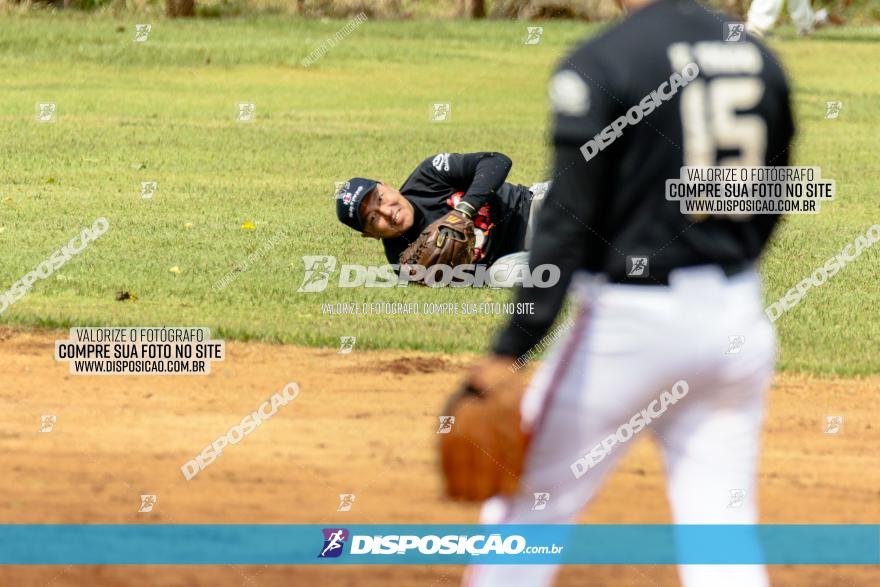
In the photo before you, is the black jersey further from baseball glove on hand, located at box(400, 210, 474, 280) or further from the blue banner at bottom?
the blue banner at bottom

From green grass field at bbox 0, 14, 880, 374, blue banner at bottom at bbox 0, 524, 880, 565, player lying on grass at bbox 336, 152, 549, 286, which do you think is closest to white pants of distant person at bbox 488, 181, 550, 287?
player lying on grass at bbox 336, 152, 549, 286

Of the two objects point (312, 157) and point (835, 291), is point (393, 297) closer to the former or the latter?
point (835, 291)

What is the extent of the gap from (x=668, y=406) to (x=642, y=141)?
677 millimetres

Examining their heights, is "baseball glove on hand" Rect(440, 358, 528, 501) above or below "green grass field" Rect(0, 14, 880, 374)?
above

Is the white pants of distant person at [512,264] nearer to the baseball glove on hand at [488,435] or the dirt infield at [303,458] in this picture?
the dirt infield at [303,458]

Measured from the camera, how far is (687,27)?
3.71 metres

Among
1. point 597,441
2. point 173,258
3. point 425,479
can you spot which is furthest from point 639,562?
point 173,258

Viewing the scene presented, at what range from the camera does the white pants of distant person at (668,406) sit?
12.1 feet

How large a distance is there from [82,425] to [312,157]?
1026 centimetres

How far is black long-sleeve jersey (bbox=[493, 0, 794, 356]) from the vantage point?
143 inches

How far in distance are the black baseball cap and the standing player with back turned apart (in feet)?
22.0

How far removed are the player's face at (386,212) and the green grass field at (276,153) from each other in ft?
1.45

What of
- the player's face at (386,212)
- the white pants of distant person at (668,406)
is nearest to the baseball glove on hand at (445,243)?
the player's face at (386,212)

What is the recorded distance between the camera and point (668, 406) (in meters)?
3.84
